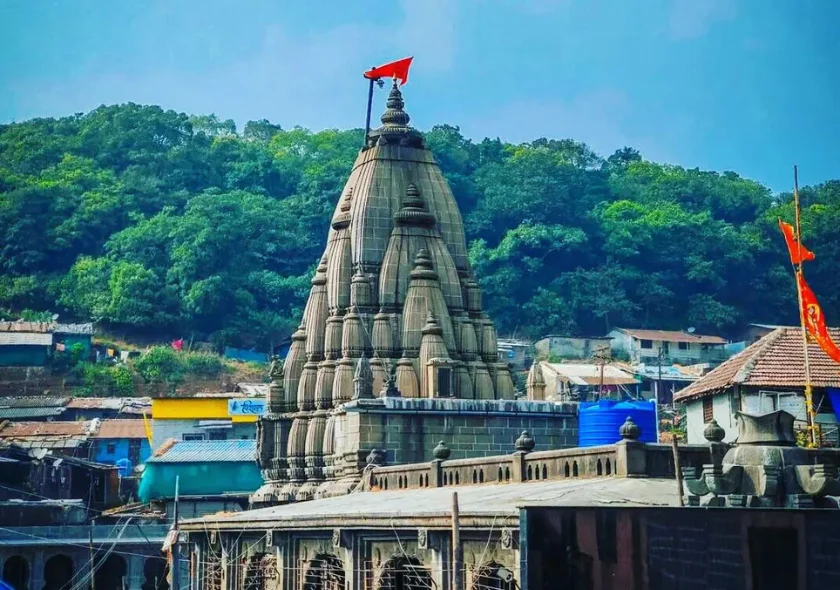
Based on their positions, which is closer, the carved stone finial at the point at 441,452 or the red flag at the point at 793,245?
the carved stone finial at the point at 441,452

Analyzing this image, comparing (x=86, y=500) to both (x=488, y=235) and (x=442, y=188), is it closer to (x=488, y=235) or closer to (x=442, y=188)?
(x=442, y=188)

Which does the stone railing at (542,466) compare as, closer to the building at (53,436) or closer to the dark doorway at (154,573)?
the dark doorway at (154,573)

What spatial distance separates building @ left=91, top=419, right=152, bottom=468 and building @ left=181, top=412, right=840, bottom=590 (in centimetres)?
3048

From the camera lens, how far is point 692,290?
105m

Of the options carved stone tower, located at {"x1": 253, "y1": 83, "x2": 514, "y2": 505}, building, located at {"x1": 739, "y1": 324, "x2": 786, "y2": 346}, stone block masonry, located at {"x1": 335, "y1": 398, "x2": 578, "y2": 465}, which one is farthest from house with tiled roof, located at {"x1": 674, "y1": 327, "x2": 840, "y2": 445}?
building, located at {"x1": 739, "y1": 324, "x2": 786, "y2": 346}

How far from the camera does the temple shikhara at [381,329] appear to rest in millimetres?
41062

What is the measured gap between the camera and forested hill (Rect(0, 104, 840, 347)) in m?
99.0

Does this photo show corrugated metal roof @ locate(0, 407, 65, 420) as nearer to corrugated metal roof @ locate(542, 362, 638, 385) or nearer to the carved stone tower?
corrugated metal roof @ locate(542, 362, 638, 385)

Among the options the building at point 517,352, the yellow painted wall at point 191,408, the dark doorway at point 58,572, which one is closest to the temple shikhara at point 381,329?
the dark doorway at point 58,572

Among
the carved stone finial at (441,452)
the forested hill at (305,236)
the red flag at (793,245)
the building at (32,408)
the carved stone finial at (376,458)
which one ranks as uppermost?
the forested hill at (305,236)

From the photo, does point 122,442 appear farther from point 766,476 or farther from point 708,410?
point 766,476

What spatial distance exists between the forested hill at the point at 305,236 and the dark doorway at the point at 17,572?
3894 centimetres

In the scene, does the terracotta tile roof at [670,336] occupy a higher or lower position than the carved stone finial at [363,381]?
higher

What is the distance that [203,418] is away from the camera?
75.5m
